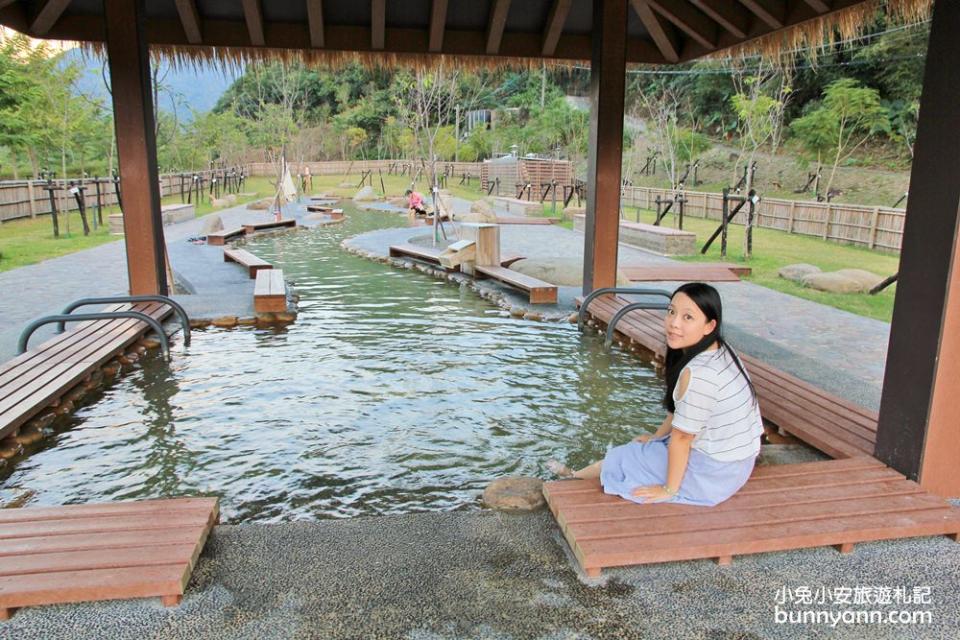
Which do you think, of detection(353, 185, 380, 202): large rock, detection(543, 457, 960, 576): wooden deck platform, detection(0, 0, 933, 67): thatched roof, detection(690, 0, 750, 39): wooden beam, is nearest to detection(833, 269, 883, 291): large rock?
detection(0, 0, 933, 67): thatched roof

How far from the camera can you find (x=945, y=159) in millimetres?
2865

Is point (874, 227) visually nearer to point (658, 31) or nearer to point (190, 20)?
point (658, 31)

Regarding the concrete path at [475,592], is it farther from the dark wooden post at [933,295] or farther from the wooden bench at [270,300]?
the wooden bench at [270,300]

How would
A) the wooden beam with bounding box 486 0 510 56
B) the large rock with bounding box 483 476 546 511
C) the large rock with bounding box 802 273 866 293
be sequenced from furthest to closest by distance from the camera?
the large rock with bounding box 802 273 866 293 → the wooden beam with bounding box 486 0 510 56 → the large rock with bounding box 483 476 546 511

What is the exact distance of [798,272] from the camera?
10.4 m

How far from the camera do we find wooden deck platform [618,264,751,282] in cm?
1011

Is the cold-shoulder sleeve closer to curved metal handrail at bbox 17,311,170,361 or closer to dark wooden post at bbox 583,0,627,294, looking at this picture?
curved metal handrail at bbox 17,311,170,361

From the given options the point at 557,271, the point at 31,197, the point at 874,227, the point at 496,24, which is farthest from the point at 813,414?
the point at 31,197

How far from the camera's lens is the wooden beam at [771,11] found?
6793 millimetres

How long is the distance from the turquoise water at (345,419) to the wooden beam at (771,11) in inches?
144

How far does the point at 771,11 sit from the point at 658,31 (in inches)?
64.8

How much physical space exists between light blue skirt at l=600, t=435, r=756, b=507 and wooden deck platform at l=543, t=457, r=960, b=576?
0.04m

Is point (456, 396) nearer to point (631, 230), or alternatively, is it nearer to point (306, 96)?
point (631, 230)

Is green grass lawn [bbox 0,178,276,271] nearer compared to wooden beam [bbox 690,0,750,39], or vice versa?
wooden beam [bbox 690,0,750,39]
